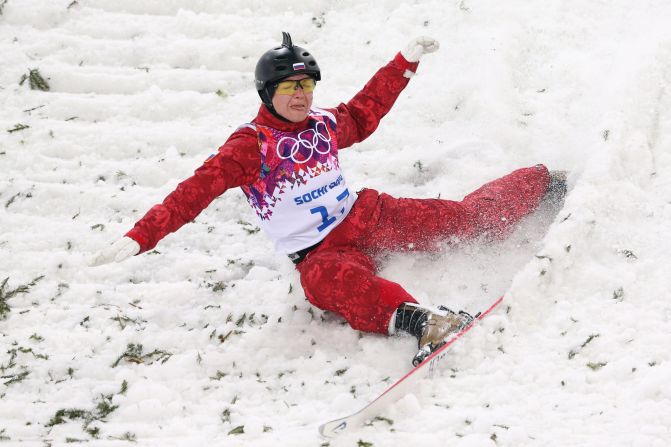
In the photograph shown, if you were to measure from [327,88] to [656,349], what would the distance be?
114 inches

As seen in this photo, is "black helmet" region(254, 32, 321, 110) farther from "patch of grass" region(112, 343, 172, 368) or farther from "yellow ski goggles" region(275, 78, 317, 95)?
"patch of grass" region(112, 343, 172, 368)

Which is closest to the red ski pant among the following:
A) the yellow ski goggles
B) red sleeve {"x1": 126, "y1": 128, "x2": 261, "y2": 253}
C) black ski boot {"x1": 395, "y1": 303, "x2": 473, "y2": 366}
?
black ski boot {"x1": 395, "y1": 303, "x2": 473, "y2": 366}

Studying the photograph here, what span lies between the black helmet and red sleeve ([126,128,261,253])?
0.76ft

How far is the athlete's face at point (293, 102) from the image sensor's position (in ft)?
10.7

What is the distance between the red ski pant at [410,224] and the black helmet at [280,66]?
0.72 m

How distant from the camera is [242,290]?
355 centimetres

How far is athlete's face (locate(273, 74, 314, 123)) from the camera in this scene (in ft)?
10.7

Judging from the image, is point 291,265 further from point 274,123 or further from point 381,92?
point 381,92

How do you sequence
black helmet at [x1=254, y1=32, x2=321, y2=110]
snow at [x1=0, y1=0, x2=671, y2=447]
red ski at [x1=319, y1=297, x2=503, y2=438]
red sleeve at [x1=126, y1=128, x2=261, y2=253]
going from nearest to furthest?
red ski at [x1=319, y1=297, x2=503, y2=438], snow at [x1=0, y1=0, x2=671, y2=447], red sleeve at [x1=126, y1=128, x2=261, y2=253], black helmet at [x1=254, y1=32, x2=321, y2=110]

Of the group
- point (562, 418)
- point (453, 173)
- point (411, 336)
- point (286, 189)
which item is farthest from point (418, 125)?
point (562, 418)

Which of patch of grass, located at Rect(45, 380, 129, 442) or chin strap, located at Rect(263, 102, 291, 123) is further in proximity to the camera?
chin strap, located at Rect(263, 102, 291, 123)

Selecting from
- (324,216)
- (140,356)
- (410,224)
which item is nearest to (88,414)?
(140,356)

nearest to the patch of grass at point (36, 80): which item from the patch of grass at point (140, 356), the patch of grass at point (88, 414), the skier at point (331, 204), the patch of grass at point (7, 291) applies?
the patch of grass at point (7, 291)

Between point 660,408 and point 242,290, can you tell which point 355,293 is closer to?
point 242,290
